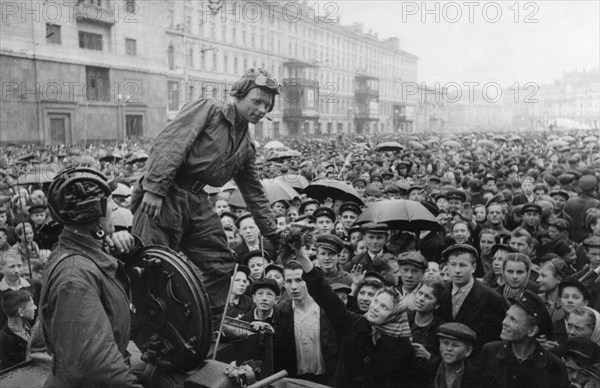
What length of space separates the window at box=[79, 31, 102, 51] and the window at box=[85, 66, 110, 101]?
1.35 meters

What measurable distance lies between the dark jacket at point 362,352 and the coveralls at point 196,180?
2.31 ft

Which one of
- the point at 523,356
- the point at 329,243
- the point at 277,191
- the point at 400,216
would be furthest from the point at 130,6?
the point at 523,356

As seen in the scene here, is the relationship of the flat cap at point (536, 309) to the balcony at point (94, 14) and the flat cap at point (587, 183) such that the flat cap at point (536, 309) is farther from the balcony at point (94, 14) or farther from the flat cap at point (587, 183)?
the balcony at point (94, 14)

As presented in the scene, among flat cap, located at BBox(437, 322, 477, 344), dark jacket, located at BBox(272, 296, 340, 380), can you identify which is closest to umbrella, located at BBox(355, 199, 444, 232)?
dark jacket, located at BBox(272, 296, 340, 380)

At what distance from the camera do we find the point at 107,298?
2592mm

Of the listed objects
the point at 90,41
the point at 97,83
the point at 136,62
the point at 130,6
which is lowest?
the point at 97,83

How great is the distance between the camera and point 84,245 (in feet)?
8.53

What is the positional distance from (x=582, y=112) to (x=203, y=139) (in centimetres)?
8757

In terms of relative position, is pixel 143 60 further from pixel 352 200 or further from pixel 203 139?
pixel 203 139

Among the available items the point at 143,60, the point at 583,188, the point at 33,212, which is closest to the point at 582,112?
the point at 143,60

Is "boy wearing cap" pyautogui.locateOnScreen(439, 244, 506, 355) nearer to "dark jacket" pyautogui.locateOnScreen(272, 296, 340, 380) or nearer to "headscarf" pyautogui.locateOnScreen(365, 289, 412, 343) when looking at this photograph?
"headscarf" pyautogui.locateOnScreen(365, 289, 412, 343)

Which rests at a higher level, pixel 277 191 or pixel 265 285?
pixel 277 191

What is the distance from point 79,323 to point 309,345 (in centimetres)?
266

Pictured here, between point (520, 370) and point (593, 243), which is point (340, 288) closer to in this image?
point (520, 370)
